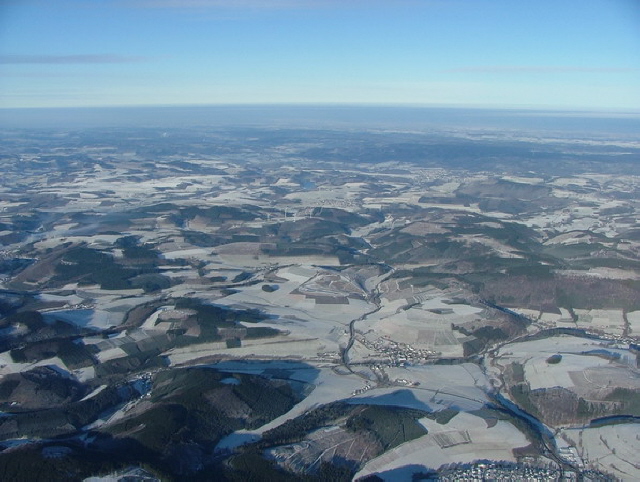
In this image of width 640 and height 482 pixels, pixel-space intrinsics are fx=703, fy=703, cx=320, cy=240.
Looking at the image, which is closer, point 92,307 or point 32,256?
point 92,307

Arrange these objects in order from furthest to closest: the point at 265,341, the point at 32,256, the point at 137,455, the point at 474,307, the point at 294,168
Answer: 1. the point at 294,168
2. the point at 32,256
3. the point at 474,307
4. the point at 265,341
5. the point at 137,455

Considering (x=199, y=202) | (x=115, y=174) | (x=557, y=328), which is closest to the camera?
(x=557, y=328)

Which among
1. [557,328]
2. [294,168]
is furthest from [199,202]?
[557,328]

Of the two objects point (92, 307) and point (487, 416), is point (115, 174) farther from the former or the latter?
point (487, 416)

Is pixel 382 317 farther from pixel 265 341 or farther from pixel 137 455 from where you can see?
pixel 137 455

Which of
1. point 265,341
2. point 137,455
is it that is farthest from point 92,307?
point 137,455

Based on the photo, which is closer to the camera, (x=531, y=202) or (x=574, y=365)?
(x=574, y=365)
